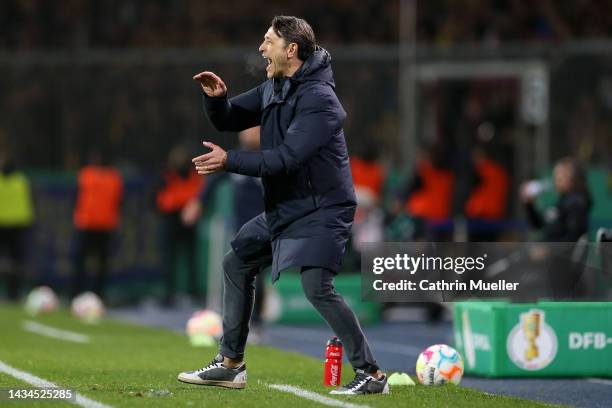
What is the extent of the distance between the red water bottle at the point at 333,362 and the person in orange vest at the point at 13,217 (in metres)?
12.5

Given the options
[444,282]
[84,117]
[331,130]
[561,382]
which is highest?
[84,117]

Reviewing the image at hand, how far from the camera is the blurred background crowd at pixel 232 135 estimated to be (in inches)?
781

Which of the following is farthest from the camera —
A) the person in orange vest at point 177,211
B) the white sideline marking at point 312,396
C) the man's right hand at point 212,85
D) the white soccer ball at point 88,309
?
the person in orange vest at point 177,211

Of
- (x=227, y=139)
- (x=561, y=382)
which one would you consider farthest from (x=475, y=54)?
(x=561, y=382)

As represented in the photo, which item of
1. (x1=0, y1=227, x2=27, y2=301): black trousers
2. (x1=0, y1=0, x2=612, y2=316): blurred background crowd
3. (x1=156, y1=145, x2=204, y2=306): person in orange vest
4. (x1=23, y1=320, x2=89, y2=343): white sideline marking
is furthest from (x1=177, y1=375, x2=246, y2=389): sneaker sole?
(x1=0, y1=227, x2=27, y2=301): black trousers

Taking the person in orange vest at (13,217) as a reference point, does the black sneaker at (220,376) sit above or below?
below

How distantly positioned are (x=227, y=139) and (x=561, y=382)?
9.37 metres

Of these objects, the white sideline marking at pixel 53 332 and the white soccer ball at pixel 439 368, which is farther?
the white sideline marking at pixel 53 332

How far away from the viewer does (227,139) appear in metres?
20.1

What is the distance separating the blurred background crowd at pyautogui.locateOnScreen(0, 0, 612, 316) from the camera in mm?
19844

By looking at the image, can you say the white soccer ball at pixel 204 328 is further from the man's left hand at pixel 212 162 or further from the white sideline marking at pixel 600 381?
the man's left hand at pixel 212 162

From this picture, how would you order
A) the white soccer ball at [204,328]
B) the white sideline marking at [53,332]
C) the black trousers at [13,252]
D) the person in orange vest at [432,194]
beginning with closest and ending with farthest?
the white soccer ball at [204,328]
the white sideline marking at [53,332]
the person in orange vest at [432,194]
the black trousers at [13,252]

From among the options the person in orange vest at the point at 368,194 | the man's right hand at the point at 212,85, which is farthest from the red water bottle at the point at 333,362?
the person in orange vest at the point at 368,194

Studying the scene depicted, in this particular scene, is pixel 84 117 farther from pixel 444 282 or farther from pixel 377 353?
pixel 444 282
